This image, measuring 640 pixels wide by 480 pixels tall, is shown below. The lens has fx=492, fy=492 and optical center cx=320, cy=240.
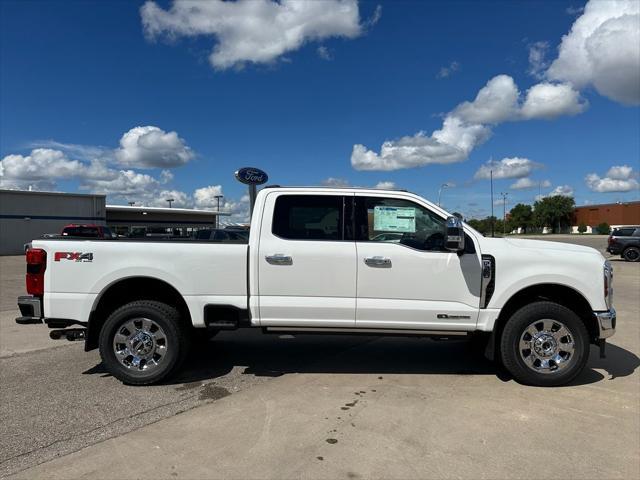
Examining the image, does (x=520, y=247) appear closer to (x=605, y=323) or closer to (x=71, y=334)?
(x=605, y=323)

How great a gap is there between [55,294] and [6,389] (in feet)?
3.36

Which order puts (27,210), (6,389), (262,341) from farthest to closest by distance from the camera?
(27,210) < (262,341) < (6,389)

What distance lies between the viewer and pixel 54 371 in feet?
18.0

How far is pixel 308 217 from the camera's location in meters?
5.17

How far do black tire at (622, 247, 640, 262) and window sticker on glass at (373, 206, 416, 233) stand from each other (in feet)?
76.9

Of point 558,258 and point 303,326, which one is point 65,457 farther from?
point 558,258

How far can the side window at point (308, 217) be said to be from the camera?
5.10m

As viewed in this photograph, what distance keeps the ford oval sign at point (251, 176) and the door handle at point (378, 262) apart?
453 cm

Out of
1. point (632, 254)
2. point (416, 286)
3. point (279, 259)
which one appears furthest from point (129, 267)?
point (632, 254)

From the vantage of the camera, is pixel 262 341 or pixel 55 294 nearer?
pixel 55 294

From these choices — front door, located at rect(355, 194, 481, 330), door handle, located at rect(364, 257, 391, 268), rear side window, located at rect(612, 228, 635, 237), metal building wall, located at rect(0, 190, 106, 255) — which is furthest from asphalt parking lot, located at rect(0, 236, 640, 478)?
metal building wall, located at rect(0, 190, 106, 255)

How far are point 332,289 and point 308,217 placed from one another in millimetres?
799

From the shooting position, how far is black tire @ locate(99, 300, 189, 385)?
16.2 ft

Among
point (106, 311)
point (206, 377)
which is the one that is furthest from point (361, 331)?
point (106, 311)
